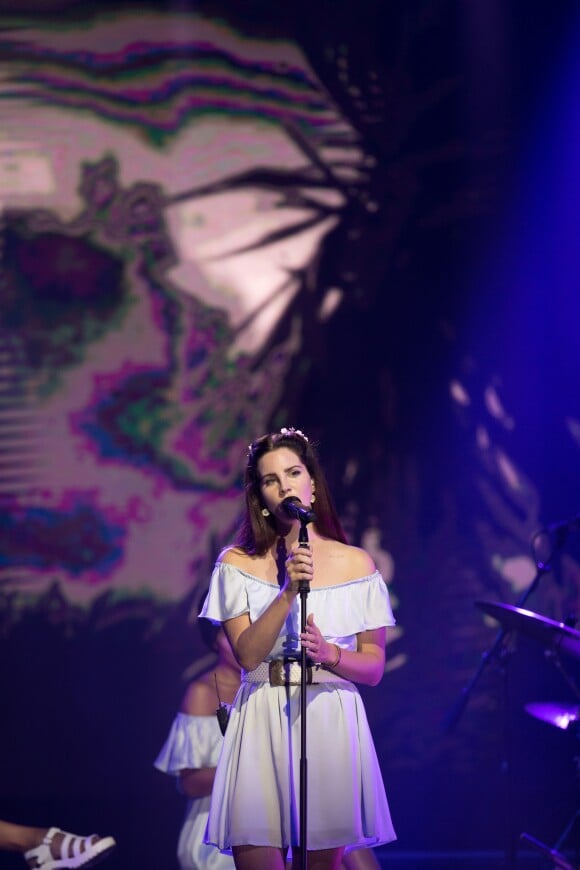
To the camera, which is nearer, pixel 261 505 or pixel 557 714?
pixel 261 505

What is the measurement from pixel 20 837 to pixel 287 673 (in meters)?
2.58

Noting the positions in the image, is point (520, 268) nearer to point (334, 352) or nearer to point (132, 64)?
point (334, 352)

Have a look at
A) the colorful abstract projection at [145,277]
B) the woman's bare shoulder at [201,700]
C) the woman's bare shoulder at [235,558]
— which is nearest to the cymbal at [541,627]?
the woman's bare shoulder at [201,700]

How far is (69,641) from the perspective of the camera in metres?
4.68

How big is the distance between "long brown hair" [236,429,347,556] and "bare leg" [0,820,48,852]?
8.11ft

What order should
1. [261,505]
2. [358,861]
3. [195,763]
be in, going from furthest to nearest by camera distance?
[195,763] < [358,861] < [261,505]

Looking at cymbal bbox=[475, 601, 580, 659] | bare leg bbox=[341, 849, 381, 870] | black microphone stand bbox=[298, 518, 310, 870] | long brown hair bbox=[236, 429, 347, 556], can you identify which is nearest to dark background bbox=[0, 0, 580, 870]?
cymbal bbox=[475, 601, 580, 659]

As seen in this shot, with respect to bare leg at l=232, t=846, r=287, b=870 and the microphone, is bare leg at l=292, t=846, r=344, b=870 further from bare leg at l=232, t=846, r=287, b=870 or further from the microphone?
the microphone

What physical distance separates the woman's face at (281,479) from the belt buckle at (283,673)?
375 mm

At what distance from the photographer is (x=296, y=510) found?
2398mm

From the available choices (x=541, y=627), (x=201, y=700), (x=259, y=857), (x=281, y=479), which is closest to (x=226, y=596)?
(x=281, y=479)

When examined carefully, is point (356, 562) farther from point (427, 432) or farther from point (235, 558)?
point (427, 432)

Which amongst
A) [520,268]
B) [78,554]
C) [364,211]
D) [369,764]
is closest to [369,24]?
[364,211]

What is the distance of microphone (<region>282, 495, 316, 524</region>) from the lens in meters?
2.37
